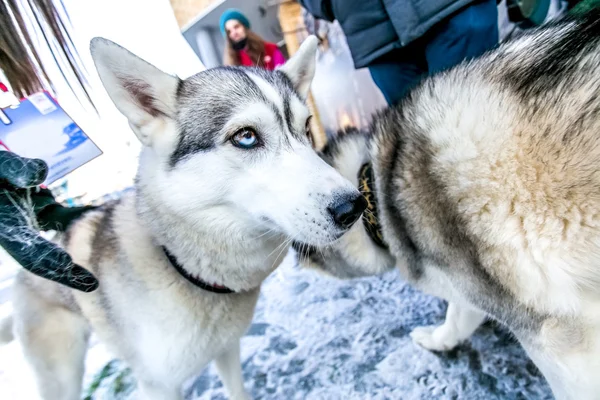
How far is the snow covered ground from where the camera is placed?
4.51 ft

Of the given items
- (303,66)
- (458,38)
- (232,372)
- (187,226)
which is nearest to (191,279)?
(187,226)

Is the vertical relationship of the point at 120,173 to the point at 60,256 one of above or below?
below

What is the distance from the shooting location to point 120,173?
2.78 m

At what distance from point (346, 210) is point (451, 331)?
38.9 inches

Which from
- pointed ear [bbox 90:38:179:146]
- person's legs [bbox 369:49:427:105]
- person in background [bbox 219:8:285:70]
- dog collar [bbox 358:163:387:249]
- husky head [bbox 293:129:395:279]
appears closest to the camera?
pointed ear [bbox 90:38:179:146]

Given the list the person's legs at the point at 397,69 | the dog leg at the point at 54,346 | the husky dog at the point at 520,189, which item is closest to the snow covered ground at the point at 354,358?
the dog leg at the point at 54,346

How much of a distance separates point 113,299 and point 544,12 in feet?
8.00

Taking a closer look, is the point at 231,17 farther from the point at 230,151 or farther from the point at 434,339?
the point at 434,339

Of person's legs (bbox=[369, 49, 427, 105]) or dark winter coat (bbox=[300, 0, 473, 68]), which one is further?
person's legs (bbox=[369, 49, 427, 105])

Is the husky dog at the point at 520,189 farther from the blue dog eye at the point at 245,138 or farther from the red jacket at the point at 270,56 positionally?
the red jacket at the point at 270,56

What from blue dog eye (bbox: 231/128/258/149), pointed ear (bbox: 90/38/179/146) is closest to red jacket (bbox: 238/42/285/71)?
pointed ear (bbox: 90/38/179/146)

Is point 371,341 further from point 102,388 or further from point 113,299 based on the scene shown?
point 102,388

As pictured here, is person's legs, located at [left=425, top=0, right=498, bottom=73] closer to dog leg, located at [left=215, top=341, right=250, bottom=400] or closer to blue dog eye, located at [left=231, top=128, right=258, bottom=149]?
blue dog eye, located at [left=231, top=128, right=258, bottom=149]

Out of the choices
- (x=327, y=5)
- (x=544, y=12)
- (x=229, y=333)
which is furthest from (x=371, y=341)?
(x=544, y=12)
